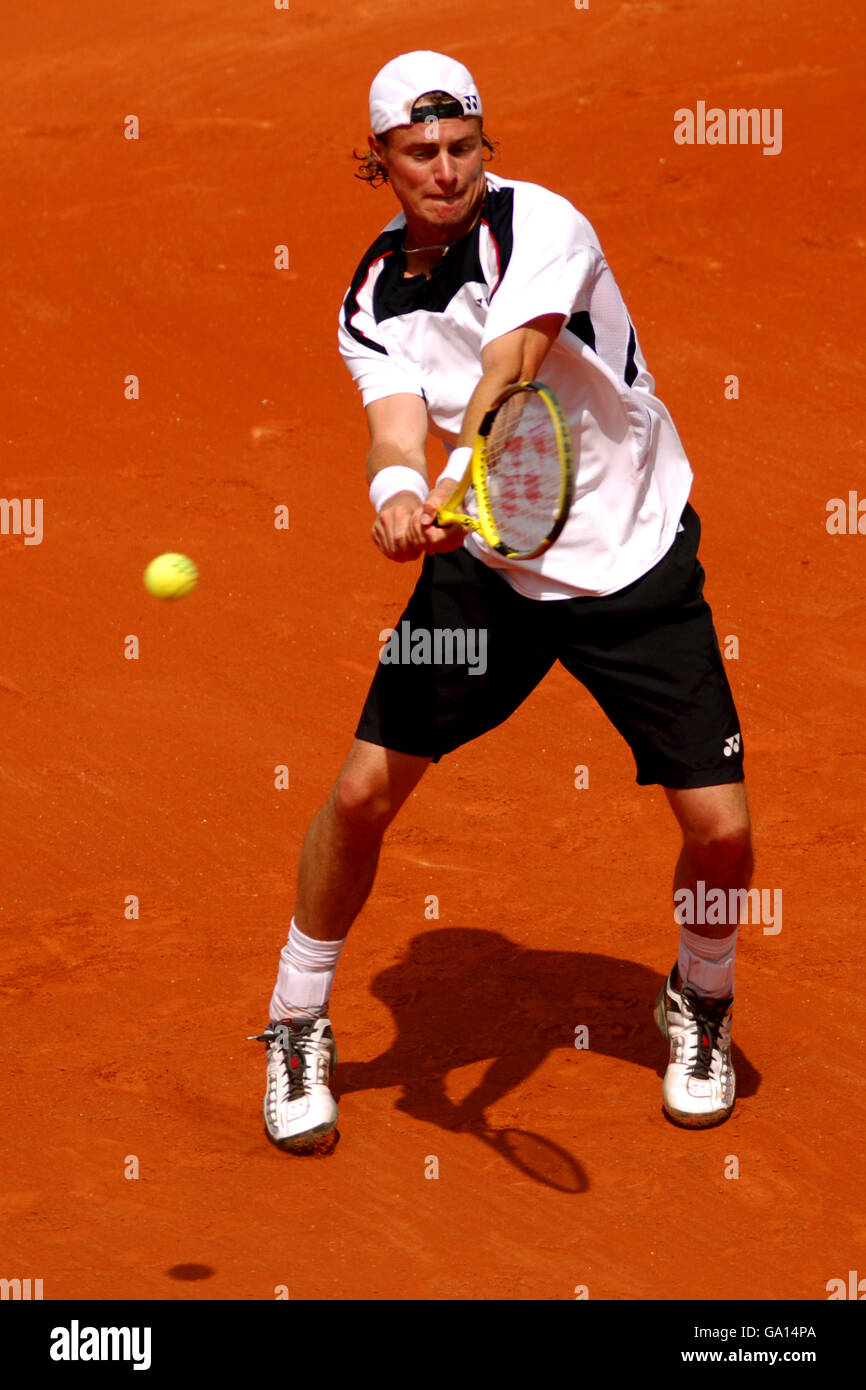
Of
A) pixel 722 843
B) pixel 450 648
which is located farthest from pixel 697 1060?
pixel 450 648

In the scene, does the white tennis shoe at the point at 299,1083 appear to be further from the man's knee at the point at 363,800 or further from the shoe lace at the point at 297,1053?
the man's knee at the point at 363,800

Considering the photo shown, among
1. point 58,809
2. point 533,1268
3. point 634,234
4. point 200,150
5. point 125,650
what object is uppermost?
point 200,150

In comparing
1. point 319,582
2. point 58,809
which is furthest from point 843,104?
point 58,809

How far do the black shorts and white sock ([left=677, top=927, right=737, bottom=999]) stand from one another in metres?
0.46

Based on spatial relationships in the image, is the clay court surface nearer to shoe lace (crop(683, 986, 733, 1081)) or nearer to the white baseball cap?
shoe lace (crop(683, 986, 733, 1081))

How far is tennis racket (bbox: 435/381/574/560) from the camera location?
351cm

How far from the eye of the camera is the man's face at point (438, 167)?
149 inches

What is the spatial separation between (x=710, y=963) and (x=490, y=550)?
1.19 meters

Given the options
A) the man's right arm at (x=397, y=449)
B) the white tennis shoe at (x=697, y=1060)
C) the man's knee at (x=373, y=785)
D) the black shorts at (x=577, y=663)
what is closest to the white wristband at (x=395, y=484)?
the man's right arm at (x=397, y=449)

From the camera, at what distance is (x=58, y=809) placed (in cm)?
584

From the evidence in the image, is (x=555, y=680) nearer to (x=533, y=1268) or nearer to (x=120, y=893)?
(x=120, y=893)

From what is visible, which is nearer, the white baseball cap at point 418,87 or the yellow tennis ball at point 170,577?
the white baseball cap at point 418,87

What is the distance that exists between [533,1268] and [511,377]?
1853 mm

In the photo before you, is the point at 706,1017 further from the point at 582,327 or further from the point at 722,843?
the point at 582,327
